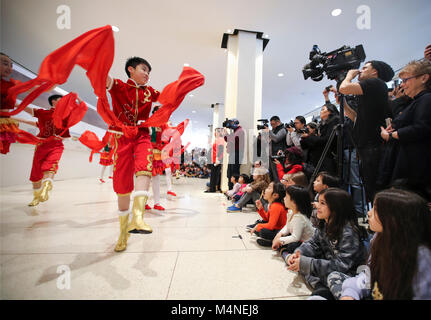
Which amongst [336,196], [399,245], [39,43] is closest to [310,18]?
[336,196]

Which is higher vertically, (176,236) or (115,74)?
(115,74)

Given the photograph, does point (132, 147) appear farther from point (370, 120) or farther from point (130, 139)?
point (370, 120)

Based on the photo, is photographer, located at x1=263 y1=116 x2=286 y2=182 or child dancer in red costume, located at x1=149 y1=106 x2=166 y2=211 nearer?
child dancer in red costume, located at x1=149 y1=106 x2=166 y2=211

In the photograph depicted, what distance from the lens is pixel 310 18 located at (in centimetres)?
415

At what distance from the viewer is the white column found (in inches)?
173

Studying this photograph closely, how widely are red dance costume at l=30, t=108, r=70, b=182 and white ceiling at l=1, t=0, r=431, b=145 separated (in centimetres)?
286

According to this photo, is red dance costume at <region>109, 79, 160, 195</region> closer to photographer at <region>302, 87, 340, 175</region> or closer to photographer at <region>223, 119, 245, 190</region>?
photographer at <region>302, 87, 340, 175</region>

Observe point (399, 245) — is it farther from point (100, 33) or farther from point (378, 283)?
point (100, 33)

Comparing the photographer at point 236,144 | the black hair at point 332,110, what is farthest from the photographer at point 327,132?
the photographer at point 236,144

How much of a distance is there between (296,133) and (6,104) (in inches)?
129

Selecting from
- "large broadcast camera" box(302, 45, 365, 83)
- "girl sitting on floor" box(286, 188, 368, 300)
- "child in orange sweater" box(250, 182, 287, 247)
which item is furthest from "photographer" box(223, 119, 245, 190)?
"girl sitting on floor" box(286, 188, 368, 300)

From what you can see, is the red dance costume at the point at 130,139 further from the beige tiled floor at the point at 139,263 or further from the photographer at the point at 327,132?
the photographer at the point at 327,132

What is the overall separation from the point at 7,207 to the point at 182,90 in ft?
10.6

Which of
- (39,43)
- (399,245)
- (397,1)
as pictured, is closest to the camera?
(399,245)
